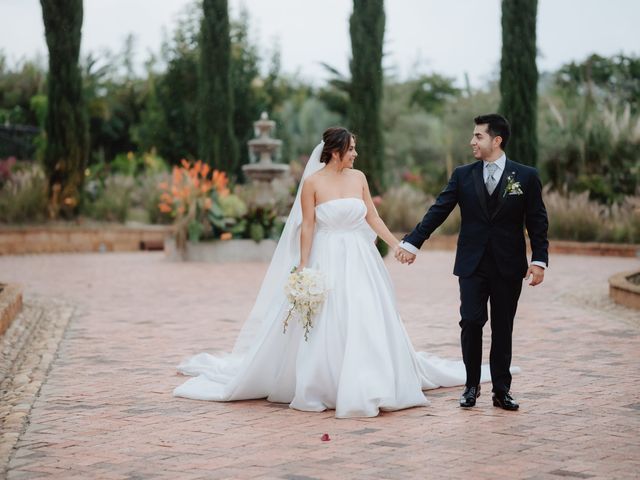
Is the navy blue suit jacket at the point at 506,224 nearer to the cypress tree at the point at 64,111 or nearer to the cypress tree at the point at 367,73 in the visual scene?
the cypress tree at the point at 367,73

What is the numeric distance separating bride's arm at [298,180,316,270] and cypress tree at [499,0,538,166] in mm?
15692

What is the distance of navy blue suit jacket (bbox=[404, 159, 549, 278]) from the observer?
6219 millimetres

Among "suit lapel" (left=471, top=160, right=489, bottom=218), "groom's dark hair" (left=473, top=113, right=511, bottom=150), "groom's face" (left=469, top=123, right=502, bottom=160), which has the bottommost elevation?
"suit lapel" (left=471, top=160, right=489, bottom=218)

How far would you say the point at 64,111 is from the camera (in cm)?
2297

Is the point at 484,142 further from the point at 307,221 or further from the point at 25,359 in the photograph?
the point at 25,359

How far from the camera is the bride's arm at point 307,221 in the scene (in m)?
6.71

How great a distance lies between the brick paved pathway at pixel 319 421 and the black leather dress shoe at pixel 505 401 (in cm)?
8

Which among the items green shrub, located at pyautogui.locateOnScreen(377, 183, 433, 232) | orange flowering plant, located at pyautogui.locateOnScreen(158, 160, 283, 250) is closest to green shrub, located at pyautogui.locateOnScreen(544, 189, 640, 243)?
green shrub, located at pyautogui.locateOnScreen(377, 183, 433, 232)

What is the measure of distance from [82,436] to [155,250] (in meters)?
17.7

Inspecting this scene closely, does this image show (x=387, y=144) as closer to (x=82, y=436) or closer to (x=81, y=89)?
(x=81, y=89)

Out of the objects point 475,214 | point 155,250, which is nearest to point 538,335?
point 475,214

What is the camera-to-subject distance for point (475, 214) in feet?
20.7

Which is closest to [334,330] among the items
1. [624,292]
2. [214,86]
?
[624,292]

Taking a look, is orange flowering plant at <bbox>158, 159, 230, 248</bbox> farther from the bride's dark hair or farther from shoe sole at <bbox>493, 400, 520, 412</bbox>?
shoe sole at <bbox>493, 400, 520, 412</bbox>
